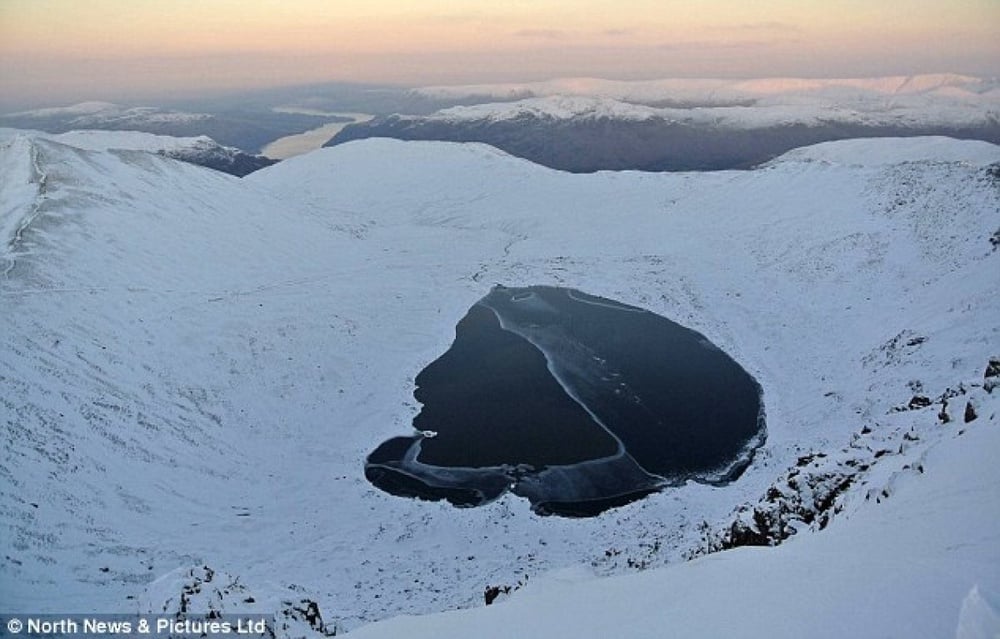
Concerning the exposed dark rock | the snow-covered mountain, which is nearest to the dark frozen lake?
the exposed dark rock

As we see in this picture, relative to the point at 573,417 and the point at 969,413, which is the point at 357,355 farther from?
the point at 969,413

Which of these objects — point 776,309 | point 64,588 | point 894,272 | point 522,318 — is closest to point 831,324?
point 776,309

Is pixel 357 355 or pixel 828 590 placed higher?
pixel 828 590

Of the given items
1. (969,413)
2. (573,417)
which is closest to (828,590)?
(969,413)

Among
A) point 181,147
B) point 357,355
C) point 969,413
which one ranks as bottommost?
point 357,355

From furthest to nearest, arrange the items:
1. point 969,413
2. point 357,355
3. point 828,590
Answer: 1. point 357,355
2. point 969,413
3. point 828,590

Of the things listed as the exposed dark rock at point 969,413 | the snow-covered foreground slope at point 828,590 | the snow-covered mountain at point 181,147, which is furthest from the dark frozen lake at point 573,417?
the snow-covered mountain at point 181,147

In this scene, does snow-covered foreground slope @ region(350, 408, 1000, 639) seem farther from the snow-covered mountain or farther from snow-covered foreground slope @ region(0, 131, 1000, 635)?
the snow-covered mountain
